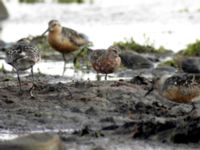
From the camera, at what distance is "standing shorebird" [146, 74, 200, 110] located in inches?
446

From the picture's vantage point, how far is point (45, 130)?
10.4 meters

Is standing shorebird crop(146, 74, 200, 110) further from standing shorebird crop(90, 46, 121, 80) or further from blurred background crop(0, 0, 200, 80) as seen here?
blurred background crop(0, 0, 200, 80)

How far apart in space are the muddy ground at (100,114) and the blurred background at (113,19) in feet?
21.1

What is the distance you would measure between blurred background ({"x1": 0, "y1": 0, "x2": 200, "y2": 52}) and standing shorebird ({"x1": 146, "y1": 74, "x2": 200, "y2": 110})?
7.65 metres

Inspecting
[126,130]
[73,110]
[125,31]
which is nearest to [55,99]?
[73,110]

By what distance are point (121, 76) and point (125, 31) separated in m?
6.84

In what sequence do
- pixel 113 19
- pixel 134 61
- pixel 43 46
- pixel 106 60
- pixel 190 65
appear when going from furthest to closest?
pixel 113 19 < pixel 43 46 < pixel 134 61 < pixel 190 65 < pixel 106 60

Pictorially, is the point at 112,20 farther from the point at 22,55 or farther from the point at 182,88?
the point at 182,88

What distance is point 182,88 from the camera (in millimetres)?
11328

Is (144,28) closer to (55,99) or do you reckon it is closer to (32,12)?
(32,12)

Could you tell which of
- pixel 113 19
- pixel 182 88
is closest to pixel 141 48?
pixel 113 19

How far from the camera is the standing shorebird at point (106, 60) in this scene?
1437cm

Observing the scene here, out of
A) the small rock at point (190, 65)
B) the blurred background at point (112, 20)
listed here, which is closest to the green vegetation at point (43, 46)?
the blurred background at point (112, 20)

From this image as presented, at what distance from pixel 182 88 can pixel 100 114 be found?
129 centimetres
